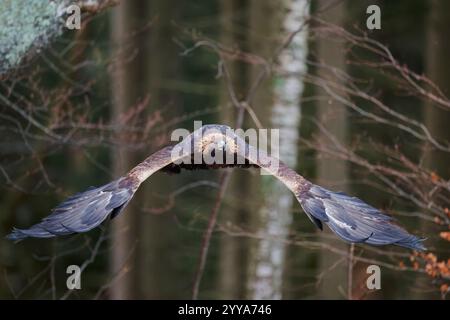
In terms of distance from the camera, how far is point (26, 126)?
11273mm

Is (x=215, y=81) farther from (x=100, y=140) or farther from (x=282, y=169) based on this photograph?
(x=282, y=169)

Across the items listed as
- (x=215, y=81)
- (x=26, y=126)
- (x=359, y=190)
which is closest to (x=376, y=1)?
(x=359, y=190)

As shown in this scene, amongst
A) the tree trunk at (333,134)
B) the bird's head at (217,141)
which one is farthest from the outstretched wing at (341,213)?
the tree trunk at (333,134)

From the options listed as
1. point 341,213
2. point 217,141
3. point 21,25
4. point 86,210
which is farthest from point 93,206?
point 21,25

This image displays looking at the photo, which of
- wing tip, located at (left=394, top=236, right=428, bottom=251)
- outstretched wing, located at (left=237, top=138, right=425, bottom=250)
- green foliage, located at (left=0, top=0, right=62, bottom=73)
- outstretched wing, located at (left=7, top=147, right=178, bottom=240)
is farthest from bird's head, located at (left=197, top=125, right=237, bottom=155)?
green foliage, located at (left=0, top=0, right=62, bottom=73)

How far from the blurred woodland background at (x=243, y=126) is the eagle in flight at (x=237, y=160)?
72.1 inches

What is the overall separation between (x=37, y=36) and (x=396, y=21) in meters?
8.25

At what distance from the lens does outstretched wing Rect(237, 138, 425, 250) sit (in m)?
7.34

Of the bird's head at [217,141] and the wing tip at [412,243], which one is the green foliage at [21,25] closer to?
the bird's head at [217,141]

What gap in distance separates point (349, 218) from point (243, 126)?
6396 millimetres

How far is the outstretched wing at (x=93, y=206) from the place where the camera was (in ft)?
24.6

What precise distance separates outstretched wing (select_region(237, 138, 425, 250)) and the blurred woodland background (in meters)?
2.22

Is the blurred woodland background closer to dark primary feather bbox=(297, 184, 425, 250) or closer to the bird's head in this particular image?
the bird's head

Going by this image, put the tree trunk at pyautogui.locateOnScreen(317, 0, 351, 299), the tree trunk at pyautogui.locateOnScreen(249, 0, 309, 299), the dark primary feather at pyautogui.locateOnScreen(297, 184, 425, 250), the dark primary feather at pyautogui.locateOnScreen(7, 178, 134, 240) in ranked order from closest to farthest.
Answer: the dark primary feather at pyautogui.locateOnScreen(297, 184, 425, 250), the dark primary feather at pyautogui.locateOnScreen(7, 178, 134, 240), the tree trunk at pyautogui.locateOnScreen(317, 0, 351, 299), the tree trunk at pyautogui.locateOnScreen(249, 0, 309, 299)
